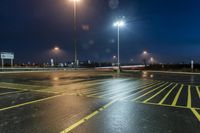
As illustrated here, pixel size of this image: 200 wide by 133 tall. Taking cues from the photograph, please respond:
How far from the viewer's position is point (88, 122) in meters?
5.10

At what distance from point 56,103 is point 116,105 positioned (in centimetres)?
258

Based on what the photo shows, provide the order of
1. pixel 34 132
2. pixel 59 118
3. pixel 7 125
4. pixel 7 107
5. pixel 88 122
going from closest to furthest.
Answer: pixel 34 132 → pixel 7 125 → pixel 88 122 → pixel 59 118 → pixel 7 107

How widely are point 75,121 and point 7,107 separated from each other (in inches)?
127

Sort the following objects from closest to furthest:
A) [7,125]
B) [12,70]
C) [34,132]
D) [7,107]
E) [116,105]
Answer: [34,132] < [7,125] < [7,107] < [116,105] < [12,70]

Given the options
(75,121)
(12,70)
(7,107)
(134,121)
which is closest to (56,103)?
(7,107)

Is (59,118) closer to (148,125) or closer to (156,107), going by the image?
(148,125)

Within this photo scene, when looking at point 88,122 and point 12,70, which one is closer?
point 88,122

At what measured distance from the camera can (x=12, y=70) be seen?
35.7m

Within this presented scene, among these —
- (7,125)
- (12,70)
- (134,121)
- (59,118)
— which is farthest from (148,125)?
(12,70)

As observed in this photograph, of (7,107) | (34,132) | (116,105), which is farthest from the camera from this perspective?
(116,105)

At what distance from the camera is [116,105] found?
719cm

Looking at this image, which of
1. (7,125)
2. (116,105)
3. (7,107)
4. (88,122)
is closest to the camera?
(7,125)

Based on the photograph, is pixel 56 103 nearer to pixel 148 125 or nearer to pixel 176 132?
pixel 148 125

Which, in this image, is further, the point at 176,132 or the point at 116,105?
the point at 116,105
